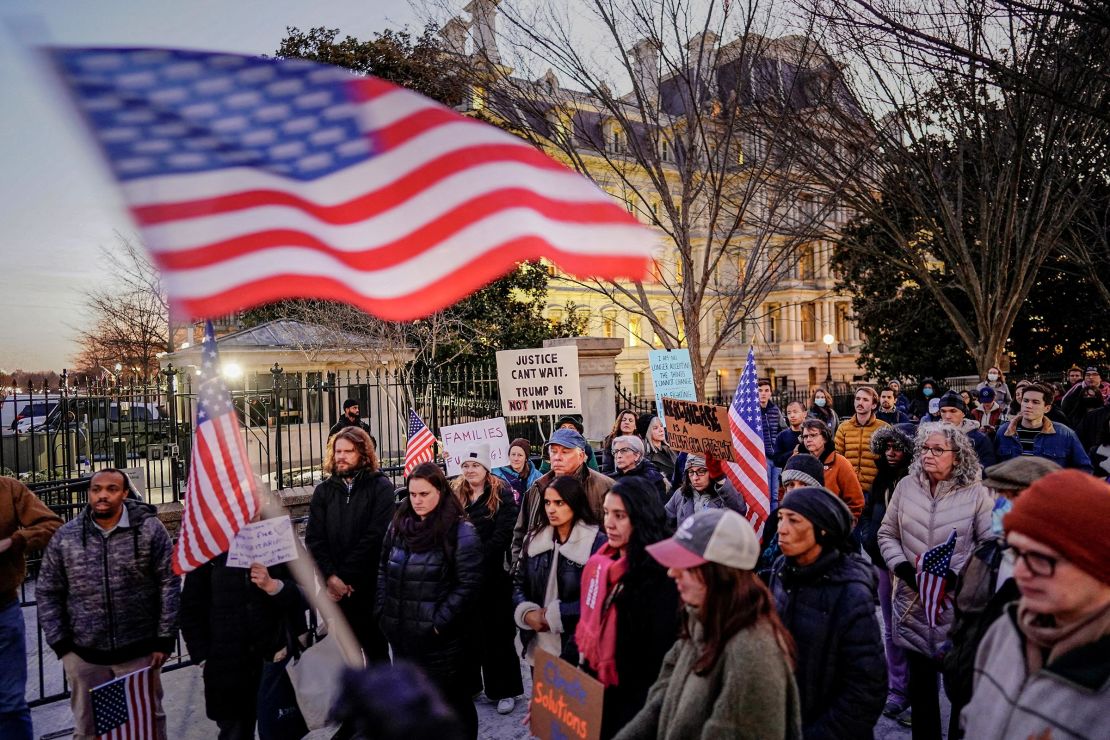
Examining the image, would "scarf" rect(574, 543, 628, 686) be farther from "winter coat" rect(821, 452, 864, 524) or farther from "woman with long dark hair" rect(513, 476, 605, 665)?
"winter coat" rect(821, 452, 864, 524)

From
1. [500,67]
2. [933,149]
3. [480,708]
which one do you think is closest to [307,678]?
[480,708]

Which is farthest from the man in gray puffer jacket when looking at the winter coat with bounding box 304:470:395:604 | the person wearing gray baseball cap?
the person wearing gray baseball cap

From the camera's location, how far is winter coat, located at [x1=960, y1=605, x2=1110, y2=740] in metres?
2.03

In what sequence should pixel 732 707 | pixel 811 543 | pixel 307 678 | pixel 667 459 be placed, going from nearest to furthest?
pixel 732 707 < pixel 811 543 < pixel 307 678 < pixel 667 459

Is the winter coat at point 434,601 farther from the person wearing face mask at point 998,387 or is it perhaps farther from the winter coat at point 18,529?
the person wearing face mask at point 998,387

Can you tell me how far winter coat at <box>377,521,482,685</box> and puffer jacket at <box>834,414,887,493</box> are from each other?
15.4ft

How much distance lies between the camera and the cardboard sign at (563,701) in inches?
127

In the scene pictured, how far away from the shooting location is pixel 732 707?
8.32 ft

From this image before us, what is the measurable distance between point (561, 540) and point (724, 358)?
50995 millimetres

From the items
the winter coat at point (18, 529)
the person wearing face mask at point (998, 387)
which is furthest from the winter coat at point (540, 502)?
the person wearing face mask at point (998, 387)

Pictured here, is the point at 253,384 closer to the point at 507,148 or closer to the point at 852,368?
the point at 507,148

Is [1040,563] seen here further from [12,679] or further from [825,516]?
[12,679]

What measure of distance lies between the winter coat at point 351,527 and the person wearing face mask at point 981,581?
363 centimetres

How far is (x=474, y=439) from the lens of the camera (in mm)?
7941
